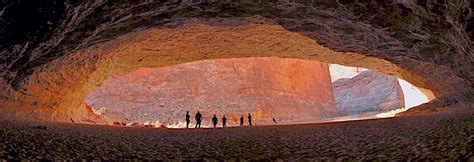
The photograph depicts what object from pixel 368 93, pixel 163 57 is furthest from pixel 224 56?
pixel 368 93

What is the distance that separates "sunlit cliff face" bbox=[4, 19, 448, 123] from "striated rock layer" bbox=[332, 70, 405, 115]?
16.4 metres

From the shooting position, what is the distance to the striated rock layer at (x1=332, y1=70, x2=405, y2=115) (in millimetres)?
26531

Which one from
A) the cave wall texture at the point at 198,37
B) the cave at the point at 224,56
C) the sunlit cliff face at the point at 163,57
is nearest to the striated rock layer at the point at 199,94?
the cave at the point at 224,56

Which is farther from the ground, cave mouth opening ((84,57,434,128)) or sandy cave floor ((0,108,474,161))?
cave mouth opening ((84,57,434,128))

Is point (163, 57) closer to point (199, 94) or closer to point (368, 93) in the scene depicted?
point (199, 94)

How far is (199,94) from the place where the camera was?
61.8 feet

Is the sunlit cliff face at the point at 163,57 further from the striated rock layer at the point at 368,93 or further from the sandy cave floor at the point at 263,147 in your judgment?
the striated rock layer at the point at 368,93

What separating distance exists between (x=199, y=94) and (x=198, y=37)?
33.1 feet

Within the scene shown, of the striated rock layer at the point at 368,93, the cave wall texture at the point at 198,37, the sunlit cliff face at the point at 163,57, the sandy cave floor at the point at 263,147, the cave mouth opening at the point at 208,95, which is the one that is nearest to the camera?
the sandy cave floor at the point at 263,147

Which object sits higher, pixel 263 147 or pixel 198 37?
pixel 198 37

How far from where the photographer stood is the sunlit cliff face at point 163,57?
7593 mm

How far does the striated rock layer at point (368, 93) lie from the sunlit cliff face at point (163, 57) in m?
16.4

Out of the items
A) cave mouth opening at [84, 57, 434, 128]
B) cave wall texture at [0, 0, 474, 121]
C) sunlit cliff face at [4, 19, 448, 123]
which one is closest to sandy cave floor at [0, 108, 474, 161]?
cave wall texture at [0, 0, 474, 121]

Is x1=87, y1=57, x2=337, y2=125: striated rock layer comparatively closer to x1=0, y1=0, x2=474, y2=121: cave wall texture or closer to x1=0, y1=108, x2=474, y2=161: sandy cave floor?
x1=0, y1=0, x2=474, y2=121: cave wall texture
